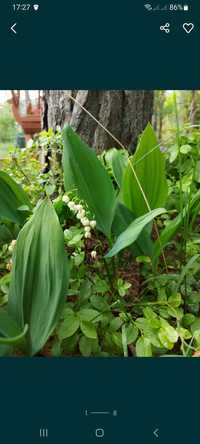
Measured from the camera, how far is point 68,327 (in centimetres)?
59

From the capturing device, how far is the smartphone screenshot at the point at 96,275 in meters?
0.42

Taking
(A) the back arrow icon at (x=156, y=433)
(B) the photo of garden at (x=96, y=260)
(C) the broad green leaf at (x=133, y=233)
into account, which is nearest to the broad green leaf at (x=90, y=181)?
(B) the photo of garden at (x=96, y=260)

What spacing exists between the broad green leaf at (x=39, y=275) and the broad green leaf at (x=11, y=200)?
0.20 meters

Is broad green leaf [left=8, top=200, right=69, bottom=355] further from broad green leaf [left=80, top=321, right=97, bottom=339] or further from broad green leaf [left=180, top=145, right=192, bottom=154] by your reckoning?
broad green leaf [left=180, top=145, right=192, bottom=154]

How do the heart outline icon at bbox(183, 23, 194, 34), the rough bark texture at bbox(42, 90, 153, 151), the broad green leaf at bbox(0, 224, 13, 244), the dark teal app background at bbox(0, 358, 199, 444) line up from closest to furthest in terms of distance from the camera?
the dark teal app background at bbox(0, 358, 199, 444) → the heart outline icon at bbox(183, 23, 194, 34) → the broad green leaf at bbox(0, 224, 13, 244) → the rough bark texture at bbox(42, 90, 153, 151)

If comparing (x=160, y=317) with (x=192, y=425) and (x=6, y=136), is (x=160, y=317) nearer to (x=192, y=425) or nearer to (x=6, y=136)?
(x=192, y=425)

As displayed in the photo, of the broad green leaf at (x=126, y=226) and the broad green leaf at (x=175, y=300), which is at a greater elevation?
the broad green leaf at (x=126, y=226)

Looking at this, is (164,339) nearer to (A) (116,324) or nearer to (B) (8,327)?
(A) (116,324)

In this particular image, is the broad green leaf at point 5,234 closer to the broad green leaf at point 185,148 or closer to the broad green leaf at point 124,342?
the broad green leaf at point 124,342

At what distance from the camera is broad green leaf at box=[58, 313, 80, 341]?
1.92 feet

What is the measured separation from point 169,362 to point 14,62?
0.42 metres

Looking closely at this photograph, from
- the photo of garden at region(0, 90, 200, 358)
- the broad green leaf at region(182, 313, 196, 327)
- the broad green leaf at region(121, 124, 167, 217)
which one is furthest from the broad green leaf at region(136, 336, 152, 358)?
the broad green leaf at region(121, 124, 167, 217)

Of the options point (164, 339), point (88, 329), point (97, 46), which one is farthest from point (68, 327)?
point (97, 46)

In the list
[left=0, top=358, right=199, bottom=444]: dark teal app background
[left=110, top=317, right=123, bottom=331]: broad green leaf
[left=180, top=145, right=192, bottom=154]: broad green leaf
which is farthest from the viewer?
[left=180, top=145, right=192, bottom=154]: broad green leaf
